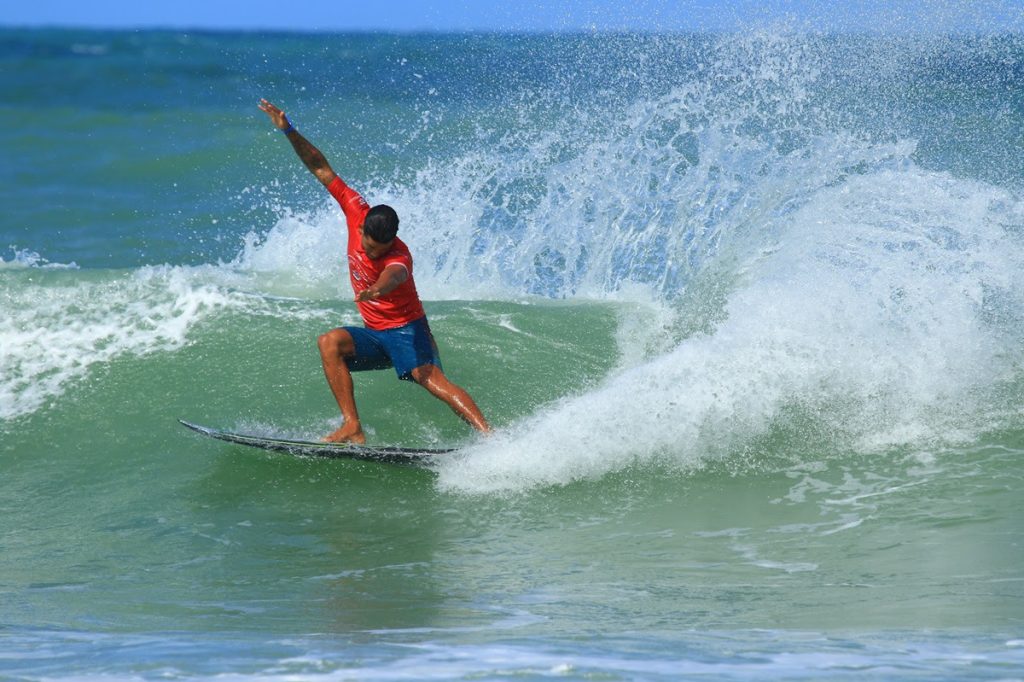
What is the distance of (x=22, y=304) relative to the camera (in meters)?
9.09

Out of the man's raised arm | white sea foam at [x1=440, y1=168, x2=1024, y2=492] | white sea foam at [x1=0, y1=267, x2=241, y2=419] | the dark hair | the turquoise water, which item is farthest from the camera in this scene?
white sea foam at [x1=0, y1=267, x2=241, y2=419]

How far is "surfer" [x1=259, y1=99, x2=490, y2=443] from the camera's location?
659 centimetres

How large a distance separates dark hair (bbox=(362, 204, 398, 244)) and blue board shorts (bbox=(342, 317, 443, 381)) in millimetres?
601

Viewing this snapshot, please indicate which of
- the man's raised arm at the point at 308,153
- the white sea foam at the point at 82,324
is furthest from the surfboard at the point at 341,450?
the white sea foam at the point at 82,324

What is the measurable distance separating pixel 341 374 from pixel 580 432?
4.37 ft

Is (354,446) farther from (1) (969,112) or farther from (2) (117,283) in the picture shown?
(1) (969,112)

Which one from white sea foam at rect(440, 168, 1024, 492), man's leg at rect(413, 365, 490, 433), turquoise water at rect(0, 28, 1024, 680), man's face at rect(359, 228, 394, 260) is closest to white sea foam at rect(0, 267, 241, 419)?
turquoise water at rect(0, 28, 1024, 680)

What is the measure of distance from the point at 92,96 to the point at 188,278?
Answer: 21016 mm

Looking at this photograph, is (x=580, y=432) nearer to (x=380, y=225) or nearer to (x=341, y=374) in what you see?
(x=341, y=374)

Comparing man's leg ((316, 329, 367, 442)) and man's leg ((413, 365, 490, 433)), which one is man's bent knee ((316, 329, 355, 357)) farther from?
man's leg ((413, 365, 490, 433))

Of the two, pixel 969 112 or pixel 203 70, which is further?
pixel 203 70

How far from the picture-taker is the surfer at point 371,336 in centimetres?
659

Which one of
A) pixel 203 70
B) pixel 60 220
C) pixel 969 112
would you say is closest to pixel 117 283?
pixel 60 220

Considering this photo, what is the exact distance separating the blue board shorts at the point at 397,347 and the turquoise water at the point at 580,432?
549 millimetres
